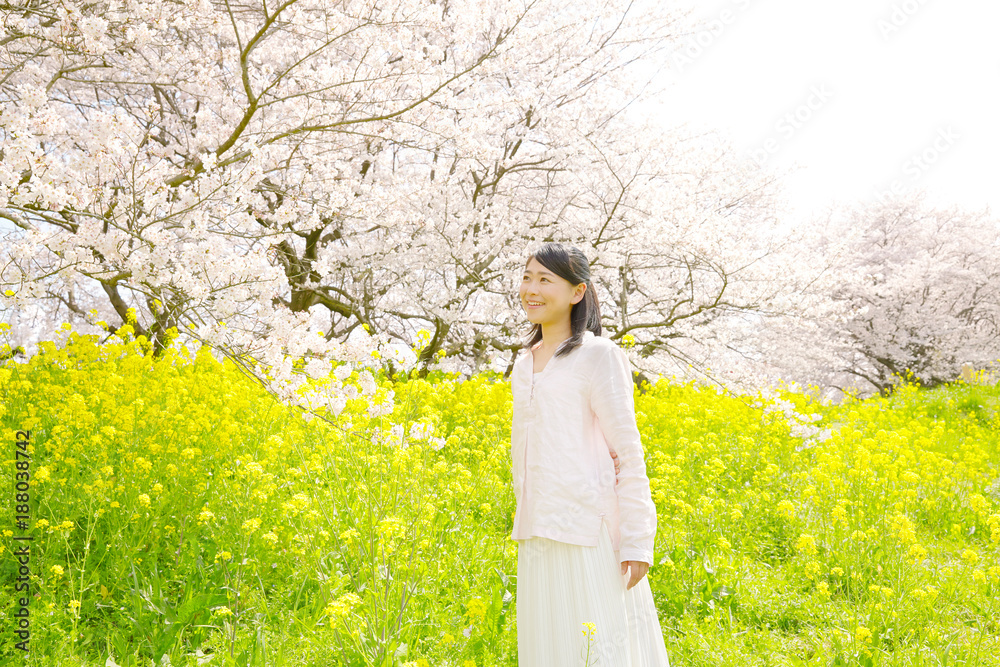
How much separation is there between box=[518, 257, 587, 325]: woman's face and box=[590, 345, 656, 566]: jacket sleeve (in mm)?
224

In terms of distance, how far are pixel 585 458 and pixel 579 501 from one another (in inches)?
5.1

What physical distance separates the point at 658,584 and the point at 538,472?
182 cm

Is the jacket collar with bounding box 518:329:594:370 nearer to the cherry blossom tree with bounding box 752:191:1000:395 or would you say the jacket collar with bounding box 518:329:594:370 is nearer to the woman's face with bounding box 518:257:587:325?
the woman's face with bounding box 518:257:587:325

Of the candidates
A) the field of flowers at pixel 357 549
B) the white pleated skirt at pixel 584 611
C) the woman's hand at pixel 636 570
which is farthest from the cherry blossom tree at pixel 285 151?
the woman's hand at pixel 636 570

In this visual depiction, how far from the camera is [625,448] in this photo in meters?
1.92

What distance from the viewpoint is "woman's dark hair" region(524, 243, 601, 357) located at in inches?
81.8

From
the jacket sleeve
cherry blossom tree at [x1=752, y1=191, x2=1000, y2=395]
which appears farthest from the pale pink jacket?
cherry blossom tree at [x1=752, y1=191, x2=1000, y2=395]

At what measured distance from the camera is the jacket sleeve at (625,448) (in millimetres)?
1874

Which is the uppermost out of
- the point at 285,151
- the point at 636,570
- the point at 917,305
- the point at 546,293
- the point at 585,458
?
the point at 917,305

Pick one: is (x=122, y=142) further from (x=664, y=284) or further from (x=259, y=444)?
(x=664, y=284)

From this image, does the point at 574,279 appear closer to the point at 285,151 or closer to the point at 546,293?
the point at 546,293

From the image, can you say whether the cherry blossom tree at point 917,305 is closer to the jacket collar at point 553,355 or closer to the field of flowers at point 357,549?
the field of flowers at point 357,549

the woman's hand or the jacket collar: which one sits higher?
the jacket collar

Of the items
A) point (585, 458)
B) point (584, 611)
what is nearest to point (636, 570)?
point (584, 611)
